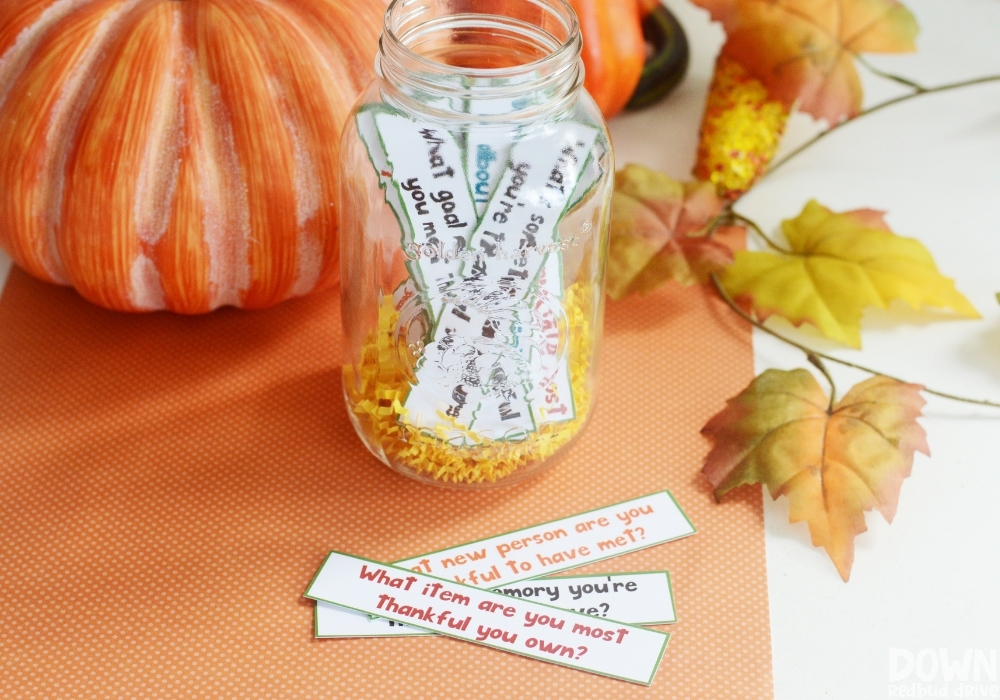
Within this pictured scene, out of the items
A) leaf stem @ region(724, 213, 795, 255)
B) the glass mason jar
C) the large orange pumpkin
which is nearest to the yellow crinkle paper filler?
the glass mason jar

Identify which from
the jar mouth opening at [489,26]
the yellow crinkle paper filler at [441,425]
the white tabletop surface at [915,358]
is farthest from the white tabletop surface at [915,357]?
the jar mouth opening at [489,26]

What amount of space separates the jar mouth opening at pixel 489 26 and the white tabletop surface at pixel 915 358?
0.33m

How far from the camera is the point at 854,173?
1.00 meters

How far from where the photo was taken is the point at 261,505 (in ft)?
2.39

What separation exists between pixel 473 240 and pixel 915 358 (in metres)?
0.42

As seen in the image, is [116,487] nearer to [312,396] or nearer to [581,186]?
[312,396]

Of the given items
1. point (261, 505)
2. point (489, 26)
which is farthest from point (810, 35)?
point (261, 505)

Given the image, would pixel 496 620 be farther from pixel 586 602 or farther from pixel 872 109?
pixel 872 109

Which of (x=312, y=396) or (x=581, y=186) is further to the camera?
(x=312, y=396)

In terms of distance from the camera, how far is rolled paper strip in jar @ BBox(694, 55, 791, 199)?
3.08ft

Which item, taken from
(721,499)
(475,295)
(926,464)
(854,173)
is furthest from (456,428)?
(854,173)

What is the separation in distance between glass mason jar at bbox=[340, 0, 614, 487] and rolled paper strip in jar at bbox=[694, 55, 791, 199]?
0.26 meters

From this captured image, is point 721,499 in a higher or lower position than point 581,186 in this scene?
lower

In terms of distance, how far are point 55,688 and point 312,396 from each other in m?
0.28
